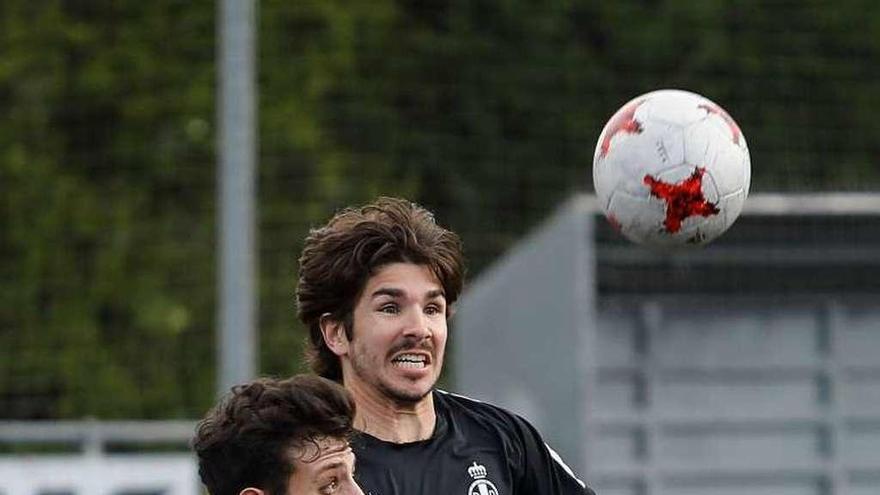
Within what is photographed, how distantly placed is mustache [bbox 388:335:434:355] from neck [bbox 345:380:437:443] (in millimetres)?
121

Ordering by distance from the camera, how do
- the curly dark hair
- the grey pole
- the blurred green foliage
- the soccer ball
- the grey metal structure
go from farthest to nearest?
the blurred green foliage → the grey metal structure → the grey pole → the soccer ball → the curly dark hair

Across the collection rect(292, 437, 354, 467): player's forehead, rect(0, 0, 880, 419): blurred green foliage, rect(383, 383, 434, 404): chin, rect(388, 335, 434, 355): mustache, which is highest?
rect(0, 0, 880, 419): blurred green foliage

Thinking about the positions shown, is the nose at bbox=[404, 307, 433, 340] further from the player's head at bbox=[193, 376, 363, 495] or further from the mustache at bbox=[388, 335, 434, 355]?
the player's head at bbox=[193, 376, 363, 495]

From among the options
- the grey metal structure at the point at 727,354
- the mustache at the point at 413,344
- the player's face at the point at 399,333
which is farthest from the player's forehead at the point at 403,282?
Result: the grey metal structure at the point at 727,354

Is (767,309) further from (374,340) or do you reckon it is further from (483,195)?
(374,340)

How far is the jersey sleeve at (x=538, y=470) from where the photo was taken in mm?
4723

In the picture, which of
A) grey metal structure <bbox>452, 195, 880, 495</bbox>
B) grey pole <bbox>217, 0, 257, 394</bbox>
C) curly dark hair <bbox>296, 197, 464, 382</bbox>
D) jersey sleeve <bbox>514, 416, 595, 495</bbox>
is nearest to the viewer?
curly dark hair <bbox>296, 197, 464, 382</bbox>

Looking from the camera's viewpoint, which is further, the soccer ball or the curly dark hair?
the soccer ball

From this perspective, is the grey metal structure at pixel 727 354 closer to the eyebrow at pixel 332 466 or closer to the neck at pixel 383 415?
the neck at pixel 383 415

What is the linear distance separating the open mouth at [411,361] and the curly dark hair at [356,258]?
147 millimetres

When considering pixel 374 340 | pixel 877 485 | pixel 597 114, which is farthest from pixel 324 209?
pixel 374 340

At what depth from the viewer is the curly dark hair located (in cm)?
457

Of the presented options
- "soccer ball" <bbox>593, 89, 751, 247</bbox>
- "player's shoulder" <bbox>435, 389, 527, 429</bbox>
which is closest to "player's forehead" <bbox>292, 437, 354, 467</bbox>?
"player's shoulder" <bbox>435, 389, 527, 429</bbox>

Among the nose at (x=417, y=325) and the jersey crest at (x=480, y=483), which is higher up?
the nose at (x=417, y=325)
